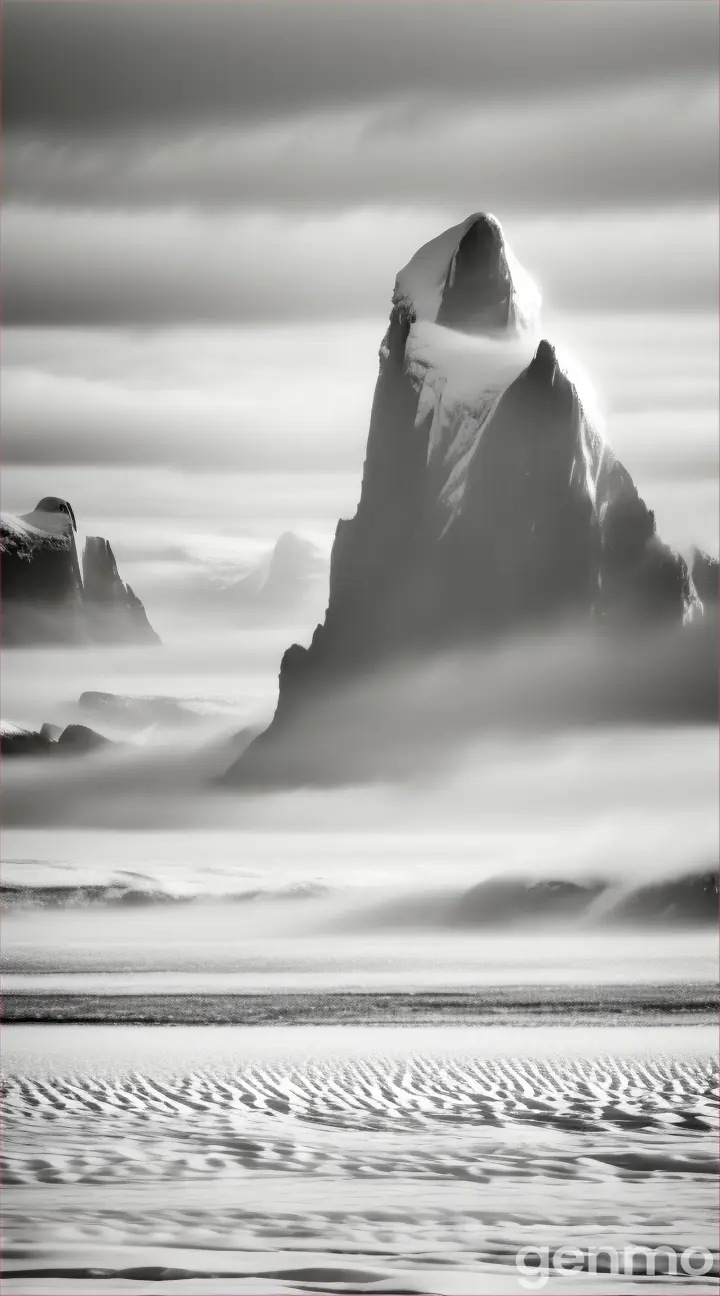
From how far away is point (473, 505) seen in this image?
109 ft

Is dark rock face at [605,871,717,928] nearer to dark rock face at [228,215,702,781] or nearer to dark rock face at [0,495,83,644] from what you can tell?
dark rock face at [228,215,702,781]

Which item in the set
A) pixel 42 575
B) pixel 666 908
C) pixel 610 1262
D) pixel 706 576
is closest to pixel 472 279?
pixel 706 576

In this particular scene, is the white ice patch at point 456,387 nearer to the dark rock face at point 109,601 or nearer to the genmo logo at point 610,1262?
the dark rock face at point 109,601

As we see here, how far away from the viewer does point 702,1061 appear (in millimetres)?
15633

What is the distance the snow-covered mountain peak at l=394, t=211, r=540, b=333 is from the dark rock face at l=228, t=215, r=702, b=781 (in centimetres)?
6

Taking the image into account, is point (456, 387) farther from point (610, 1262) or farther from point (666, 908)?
point (610, 1262)

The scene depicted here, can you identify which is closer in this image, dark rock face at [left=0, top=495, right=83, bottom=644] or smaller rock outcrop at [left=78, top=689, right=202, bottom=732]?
dark rock face at [left=0, top=495, right=83, bottom=644]

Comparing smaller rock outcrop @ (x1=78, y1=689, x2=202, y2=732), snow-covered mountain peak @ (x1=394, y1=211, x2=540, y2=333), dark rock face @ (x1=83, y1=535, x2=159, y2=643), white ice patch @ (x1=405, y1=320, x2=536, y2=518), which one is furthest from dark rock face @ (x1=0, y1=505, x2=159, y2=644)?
white ice patch @ (x1=405, y1=320, x2=536, y2=518)

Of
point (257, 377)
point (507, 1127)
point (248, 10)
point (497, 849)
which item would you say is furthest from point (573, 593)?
point (507, 1127)

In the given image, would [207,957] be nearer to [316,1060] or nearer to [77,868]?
[77,868]

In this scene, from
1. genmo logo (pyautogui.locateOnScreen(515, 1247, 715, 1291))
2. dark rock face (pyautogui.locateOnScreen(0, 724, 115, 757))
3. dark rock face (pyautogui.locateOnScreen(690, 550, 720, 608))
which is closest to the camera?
genmo logo (pyautogui.locateOnScreen(515, 1247, 715, 1291))

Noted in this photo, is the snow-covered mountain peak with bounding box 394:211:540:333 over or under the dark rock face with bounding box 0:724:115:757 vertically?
over

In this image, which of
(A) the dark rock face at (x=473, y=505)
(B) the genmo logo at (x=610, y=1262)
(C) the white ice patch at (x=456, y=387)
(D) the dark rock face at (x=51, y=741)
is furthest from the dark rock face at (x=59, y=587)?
(B) the genmo logo at (x=610, y=1262)

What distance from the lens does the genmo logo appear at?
7.01 metres
